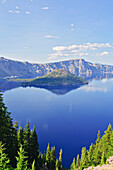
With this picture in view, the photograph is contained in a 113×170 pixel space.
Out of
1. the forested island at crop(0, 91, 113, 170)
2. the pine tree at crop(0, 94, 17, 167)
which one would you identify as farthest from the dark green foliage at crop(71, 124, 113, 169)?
the pine tree at crop(0, 94, 17, 167)

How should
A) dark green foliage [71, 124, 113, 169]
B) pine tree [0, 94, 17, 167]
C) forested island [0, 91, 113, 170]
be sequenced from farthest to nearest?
dark green foliage [71, 124, 113, 169], forested island [0, 91, 113, 170], pine tree [0, 94, 17, 167]

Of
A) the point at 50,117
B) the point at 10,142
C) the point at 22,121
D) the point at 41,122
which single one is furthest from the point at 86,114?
the point at 10,142

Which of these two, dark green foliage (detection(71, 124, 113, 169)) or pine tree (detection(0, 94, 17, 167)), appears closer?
pine tree (detection(0, 94, 17, 167))

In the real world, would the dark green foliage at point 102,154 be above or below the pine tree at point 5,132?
below

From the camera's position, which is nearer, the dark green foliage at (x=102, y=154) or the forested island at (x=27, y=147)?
the forested island at (x=27, y=147)

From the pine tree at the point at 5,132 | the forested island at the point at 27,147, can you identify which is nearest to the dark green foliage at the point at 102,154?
the forested island at the point at 27,147

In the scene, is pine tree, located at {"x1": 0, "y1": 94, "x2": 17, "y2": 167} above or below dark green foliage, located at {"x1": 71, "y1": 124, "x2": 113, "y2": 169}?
above

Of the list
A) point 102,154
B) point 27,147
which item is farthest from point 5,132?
point 102,154

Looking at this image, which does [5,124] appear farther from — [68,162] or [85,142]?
[85,142]

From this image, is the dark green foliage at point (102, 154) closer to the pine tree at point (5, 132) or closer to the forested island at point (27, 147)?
the forested island at point (27, 147)

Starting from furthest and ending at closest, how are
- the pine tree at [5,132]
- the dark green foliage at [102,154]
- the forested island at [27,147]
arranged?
the dark green foliage at [102,154] < the forested island at [27,147] < the pine tree at [5,132]

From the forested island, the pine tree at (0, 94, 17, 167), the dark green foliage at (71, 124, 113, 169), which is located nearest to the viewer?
the pine tree at (0, 94, 17, 167)

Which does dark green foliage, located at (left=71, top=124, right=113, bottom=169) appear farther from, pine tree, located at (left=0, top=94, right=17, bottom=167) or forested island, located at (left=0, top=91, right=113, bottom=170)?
pine tree, located at (left=0, top=94, right=17, bottom=167)
